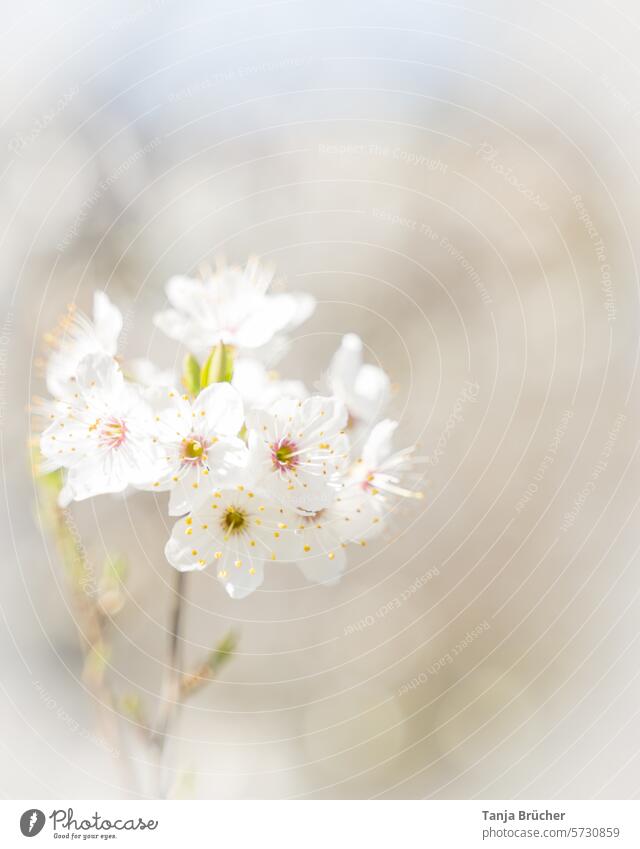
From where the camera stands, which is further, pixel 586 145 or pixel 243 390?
pixel 586 145

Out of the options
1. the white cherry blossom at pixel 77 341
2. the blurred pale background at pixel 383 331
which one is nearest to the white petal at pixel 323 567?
the white cherry blossom at pixel 77 341

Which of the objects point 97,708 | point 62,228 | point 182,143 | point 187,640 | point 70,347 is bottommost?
point 97,708

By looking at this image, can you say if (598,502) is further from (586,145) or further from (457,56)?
(457,56)

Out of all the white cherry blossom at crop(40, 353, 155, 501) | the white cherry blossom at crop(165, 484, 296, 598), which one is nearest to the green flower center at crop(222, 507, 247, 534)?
the white cherry blossom at crop(165, 484, 296, 598)

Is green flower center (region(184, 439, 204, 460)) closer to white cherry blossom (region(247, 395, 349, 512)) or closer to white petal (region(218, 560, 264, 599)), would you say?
white cherry blossom (region(247, 395, 349, 512))

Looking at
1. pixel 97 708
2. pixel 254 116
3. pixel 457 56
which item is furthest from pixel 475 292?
pixel 97 708

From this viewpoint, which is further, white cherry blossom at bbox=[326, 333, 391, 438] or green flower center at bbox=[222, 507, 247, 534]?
white cherry blossom at bbox=[326, 333, 391, 438]
